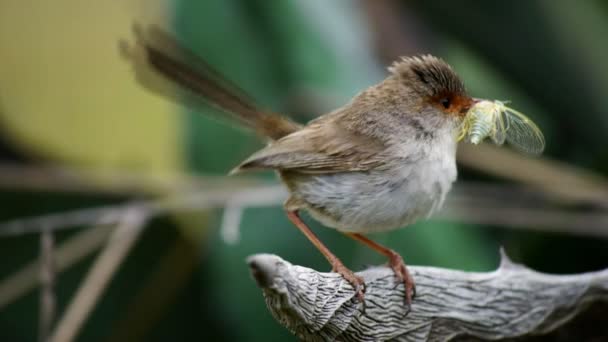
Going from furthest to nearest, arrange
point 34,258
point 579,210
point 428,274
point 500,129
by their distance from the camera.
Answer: point 34,258
point 579,210
point 500,129
point 428,274

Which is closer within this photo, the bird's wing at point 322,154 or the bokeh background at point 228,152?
the bird's wing at point 322,154

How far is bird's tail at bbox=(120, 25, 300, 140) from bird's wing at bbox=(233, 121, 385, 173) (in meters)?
0.34

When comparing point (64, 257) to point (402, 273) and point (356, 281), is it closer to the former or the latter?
point (402, 273)

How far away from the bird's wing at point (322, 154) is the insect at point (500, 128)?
32 centimetres

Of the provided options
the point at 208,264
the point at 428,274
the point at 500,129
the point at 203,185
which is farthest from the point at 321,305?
the point at 208,264

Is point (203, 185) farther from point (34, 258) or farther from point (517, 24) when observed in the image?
point (517, 24)

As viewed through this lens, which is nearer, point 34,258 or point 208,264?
point 208,264

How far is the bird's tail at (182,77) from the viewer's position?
3.32m

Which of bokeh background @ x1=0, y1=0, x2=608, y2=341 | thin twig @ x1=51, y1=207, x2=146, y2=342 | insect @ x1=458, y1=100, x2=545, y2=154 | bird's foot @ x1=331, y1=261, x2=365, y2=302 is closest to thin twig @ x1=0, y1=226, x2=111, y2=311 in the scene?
bokeh background @ x1=0, y1=0, x2=608, y2=341

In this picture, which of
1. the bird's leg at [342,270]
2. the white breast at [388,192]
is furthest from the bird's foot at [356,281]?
the white breast at [388,192]

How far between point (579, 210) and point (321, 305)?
2371 millimetres

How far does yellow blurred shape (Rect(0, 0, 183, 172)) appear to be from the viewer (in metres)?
4.85

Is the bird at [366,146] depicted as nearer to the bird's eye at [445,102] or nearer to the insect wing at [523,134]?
the bird's eye at [445,102]

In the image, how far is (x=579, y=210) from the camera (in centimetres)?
413
